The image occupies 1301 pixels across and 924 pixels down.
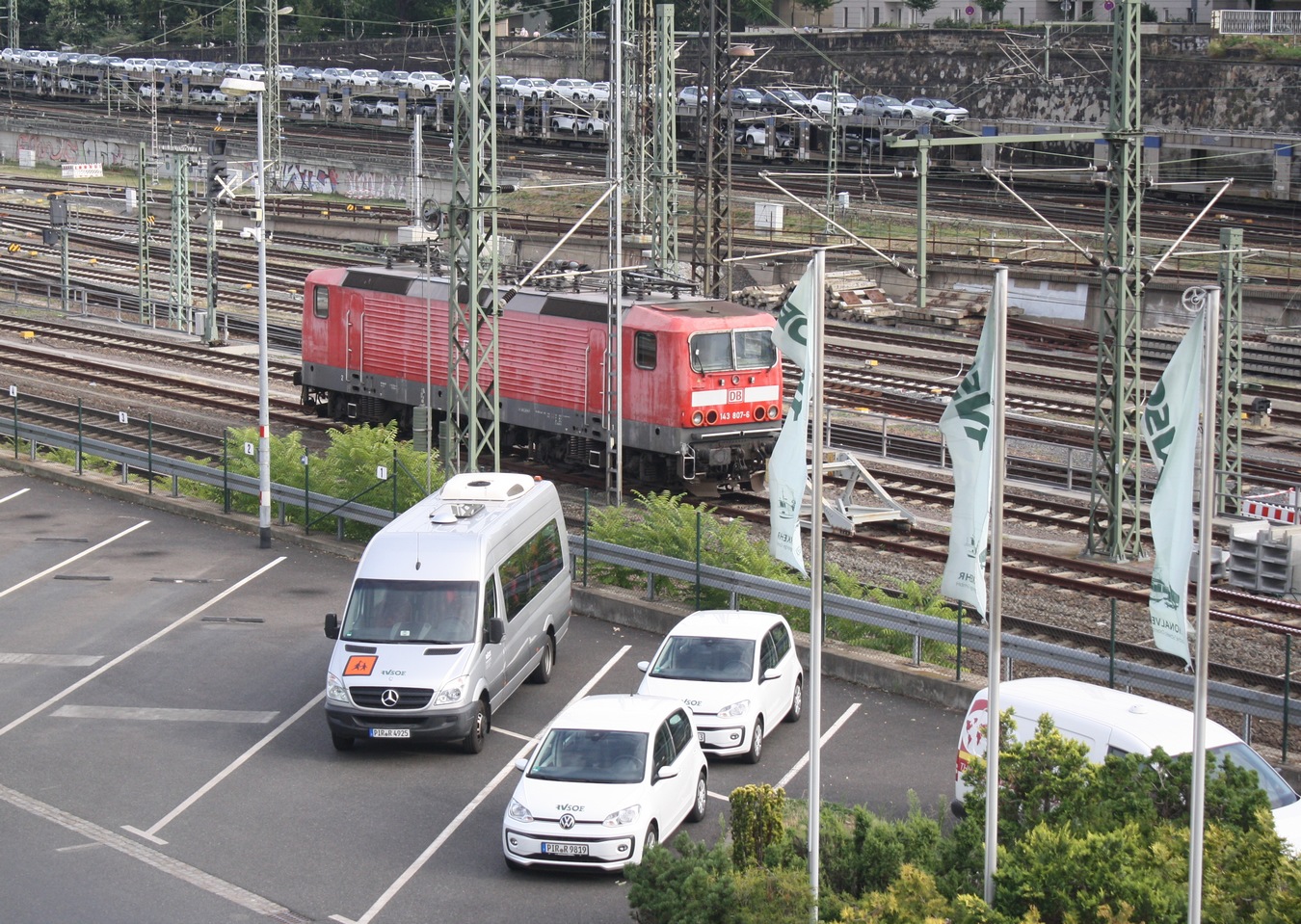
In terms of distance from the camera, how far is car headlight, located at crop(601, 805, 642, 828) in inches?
545

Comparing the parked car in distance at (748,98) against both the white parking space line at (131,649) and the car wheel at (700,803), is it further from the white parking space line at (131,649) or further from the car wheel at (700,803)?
the car wheel at (700,803)

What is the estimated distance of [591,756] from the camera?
47.4 feet

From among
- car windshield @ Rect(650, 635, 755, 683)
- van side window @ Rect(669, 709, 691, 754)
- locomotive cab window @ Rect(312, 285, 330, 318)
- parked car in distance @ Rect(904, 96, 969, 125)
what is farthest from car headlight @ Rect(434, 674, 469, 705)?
parked car in distance @ Rect(904, 96, 969, 125)

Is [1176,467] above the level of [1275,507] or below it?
above

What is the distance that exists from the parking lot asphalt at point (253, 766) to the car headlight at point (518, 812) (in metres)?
0.53

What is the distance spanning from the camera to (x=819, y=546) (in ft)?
40.9

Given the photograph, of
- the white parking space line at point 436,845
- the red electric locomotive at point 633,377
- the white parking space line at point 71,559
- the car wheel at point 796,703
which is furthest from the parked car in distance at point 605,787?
the red electric locomotive at point 633,377

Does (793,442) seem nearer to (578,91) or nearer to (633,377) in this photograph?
(633,377)

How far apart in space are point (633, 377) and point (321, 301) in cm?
919

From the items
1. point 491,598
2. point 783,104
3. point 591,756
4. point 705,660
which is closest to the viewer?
point 591,756

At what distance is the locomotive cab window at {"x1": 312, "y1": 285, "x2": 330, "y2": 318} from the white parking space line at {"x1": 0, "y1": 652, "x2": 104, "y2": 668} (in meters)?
16.0

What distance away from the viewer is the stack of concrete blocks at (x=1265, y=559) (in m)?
23.8

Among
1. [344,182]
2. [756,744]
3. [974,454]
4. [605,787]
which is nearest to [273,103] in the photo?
[344,182]

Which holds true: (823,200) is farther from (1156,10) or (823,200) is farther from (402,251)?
(402,251)
